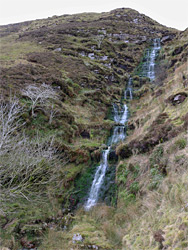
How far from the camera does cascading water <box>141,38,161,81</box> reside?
118 feet

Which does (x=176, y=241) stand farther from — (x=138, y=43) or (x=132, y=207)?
(x=138, y=43)

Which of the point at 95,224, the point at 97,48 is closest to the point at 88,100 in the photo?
the point at 95,224

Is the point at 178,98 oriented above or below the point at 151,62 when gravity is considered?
below

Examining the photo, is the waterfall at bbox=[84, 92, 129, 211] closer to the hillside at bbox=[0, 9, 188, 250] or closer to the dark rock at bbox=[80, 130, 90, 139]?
the hillside at bbox=[0, 9, 188, 250]

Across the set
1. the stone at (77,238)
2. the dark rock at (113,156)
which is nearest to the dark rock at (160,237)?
the stone at (77,238)

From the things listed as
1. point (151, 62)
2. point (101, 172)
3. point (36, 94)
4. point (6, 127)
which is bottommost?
point (101, 172)

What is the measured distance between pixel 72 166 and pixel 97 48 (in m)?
37.5

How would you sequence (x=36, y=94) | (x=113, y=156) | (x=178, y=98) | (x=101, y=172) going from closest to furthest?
(x=178, y=98) → (x=101, y=172) → (x=113, y=156) → (x=36, y=94)

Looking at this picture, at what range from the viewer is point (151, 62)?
40438 millimetres

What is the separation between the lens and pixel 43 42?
42500mm

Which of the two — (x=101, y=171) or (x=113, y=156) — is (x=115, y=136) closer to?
(x=113, y=156)

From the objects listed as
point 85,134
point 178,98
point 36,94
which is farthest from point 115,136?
point 36,94

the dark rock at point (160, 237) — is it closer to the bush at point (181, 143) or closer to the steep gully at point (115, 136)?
the bush at point (181, 143)

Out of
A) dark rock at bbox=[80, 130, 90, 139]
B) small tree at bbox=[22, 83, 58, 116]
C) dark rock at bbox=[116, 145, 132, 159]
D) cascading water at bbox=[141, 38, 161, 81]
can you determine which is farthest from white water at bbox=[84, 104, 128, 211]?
cascading water at bbox=[141, 38, 161, 81]
